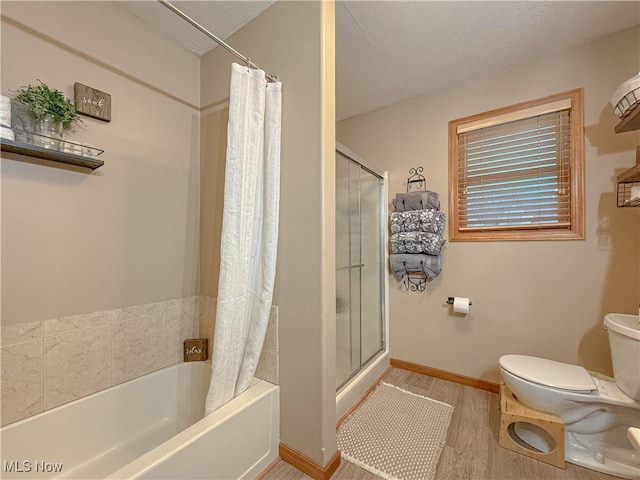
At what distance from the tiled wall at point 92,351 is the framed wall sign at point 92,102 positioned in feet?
3.34

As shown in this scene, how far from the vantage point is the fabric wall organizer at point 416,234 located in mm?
2080

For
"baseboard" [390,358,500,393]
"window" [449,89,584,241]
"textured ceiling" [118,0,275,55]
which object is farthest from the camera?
"baseboard" [390,358,500,393]

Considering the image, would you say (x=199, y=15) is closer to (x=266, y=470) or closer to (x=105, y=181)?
(x=105, y=181)

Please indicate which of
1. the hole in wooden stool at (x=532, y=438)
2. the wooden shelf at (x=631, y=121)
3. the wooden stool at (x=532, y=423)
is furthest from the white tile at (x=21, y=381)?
the wooden shelf at (x=631, y=121)

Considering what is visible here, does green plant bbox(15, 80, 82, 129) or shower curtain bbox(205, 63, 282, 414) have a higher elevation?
green plant bbox(15, 80, 82, 129)

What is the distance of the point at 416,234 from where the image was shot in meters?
2.12

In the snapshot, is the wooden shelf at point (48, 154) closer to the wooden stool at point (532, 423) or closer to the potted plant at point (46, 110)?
the potted plant at point (46, 110)

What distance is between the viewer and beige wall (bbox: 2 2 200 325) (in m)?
1.14

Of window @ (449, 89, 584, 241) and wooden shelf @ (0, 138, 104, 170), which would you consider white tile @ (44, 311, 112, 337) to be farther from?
window @ (449, 89, 584, 241)

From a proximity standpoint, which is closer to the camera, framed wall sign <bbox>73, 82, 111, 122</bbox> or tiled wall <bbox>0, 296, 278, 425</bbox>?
tiled wall <bbox>0, 296, 278, 425</bbox>

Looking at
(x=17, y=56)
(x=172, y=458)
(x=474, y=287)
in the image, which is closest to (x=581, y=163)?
(x=474, y=287)

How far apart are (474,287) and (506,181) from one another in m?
0.84

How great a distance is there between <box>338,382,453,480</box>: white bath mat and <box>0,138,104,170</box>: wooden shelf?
6.52 feet

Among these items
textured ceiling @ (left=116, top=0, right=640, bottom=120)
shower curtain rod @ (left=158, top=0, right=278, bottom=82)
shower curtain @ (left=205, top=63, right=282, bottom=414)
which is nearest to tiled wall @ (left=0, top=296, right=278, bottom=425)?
shower curtain @ (left=205, top=63, right=282, bottom=414)
